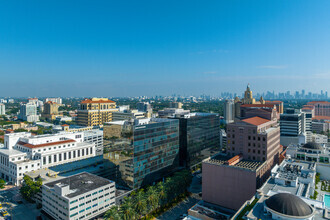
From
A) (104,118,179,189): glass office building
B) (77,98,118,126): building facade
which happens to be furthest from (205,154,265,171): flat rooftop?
(77,98,118,126): building facade

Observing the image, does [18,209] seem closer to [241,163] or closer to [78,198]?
[78,198]

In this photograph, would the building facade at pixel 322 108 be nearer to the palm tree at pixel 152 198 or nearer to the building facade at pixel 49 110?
the palm tree at pixel 152 198

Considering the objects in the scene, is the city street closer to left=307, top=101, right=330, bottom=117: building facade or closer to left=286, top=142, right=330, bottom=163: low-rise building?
left=286, top=142, right=330, bottom=163: low-rise building

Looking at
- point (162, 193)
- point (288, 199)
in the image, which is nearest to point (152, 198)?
point (162, 193)

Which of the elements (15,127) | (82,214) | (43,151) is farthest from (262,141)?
(15,127)

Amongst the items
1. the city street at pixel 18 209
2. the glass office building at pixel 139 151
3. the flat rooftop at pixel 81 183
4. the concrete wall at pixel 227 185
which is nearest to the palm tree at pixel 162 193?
the glass office building at pixel 139 151

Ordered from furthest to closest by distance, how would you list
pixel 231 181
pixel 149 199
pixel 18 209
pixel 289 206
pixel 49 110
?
pixel 49 110 → pixel 18 209 → pixel 231 181 → pixel 149 199 → pixel 289 206
